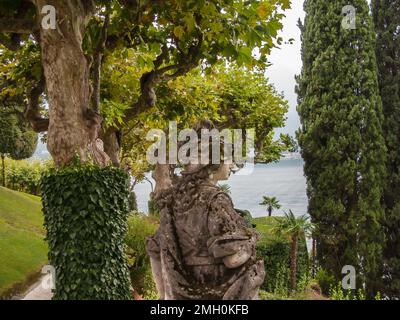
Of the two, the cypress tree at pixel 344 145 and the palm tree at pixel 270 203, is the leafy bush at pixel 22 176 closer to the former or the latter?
the palm tree at pixel 270 203

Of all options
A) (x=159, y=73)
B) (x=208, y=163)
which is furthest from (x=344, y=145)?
(x=208, y=163)

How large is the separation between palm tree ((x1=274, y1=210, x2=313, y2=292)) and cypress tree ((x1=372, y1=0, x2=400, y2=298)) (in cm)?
381

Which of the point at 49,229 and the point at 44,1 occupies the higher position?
the point at 44,1

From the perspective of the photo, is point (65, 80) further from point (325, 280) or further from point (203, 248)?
point (325, 280)

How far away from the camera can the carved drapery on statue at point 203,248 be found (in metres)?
3.80

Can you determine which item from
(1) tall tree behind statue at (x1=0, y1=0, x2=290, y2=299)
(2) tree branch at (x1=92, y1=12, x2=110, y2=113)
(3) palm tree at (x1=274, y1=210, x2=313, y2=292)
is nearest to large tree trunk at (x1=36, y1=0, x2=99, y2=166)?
(1) tall tree behind statue at (x1=0, y1=0, x2=290, y2=299)

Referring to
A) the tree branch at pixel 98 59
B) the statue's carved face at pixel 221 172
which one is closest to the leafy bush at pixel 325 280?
the tree branch at pixel 98 59

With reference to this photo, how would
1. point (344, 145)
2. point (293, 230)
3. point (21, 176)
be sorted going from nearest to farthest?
1. point (293, 230)
2. point (344, 145)
3. point (21, 176)

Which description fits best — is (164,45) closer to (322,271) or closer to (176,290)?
(176,290)

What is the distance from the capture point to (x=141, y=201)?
A: 1127 inches

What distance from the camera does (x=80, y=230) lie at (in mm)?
5746

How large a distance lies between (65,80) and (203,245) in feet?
10.1

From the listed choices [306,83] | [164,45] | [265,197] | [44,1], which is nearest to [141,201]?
[265,197]

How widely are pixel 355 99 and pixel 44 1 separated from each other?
44.6 ft
